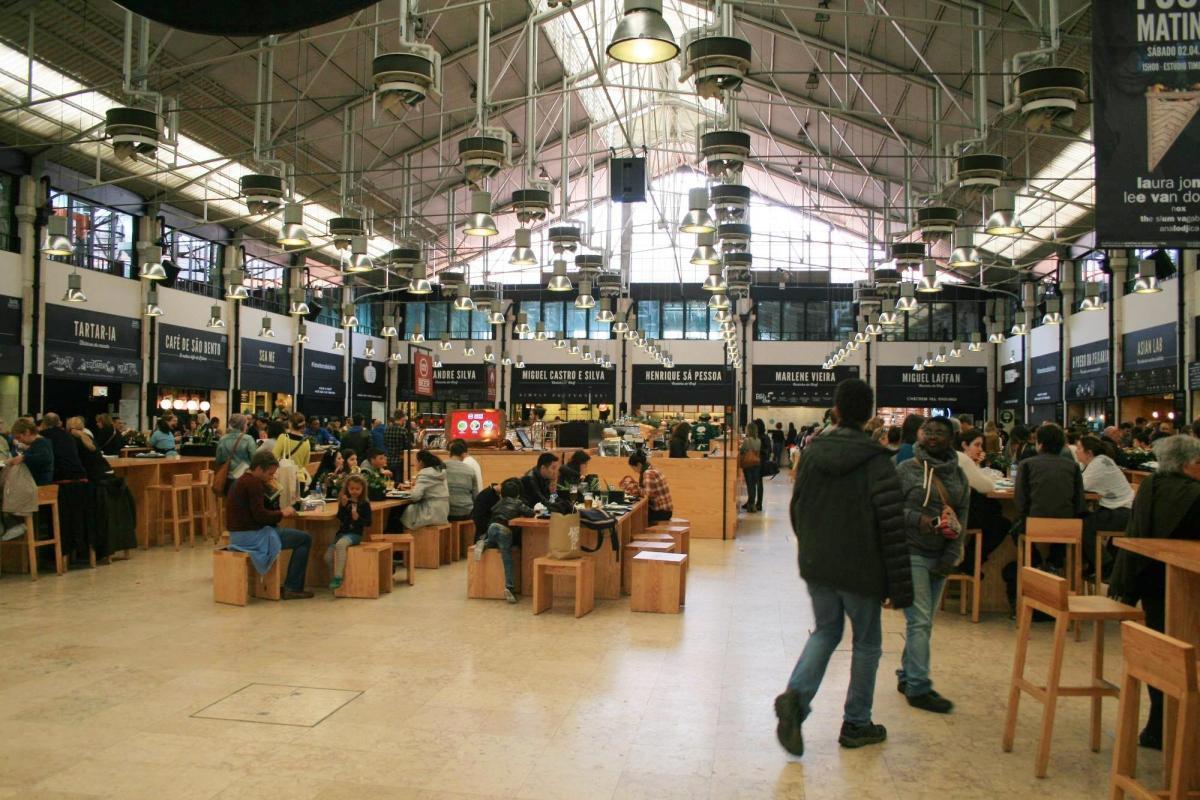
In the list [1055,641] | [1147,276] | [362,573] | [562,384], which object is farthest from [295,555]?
[562,384]

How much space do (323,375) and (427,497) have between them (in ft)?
64.9

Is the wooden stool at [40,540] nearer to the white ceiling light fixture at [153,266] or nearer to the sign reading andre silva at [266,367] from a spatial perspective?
the white ceiling light fixture at [153,266]

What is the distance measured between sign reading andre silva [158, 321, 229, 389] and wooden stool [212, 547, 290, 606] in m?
14.3

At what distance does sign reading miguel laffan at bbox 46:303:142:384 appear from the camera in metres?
17.3

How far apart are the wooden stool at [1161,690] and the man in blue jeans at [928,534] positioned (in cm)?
141

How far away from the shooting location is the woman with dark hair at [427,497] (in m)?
9.30

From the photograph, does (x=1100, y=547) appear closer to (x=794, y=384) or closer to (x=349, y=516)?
(x=349, y=516)

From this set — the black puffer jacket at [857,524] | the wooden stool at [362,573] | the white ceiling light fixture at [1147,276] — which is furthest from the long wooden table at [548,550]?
the white ceiling light fixture at [1147,276]

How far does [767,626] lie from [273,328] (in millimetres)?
21061

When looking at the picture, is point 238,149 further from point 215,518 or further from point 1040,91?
point 1040,91

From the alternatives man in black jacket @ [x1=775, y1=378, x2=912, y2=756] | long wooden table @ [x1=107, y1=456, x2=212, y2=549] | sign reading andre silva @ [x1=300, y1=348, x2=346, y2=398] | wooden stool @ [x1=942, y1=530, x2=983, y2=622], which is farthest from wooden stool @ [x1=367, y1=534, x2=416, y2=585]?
sign reading andre silva @ [x1=300, y1=348, x2=346, y2=398]

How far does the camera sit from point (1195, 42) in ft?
18.1

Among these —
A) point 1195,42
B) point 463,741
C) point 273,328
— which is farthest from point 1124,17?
point 273,328

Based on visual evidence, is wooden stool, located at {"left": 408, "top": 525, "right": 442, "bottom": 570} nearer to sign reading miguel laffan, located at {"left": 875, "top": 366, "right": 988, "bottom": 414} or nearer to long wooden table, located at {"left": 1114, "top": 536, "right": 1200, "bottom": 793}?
long wooden table, located at {"left": 1114, "top": 536, "right": 1200, "bottom": 793}
